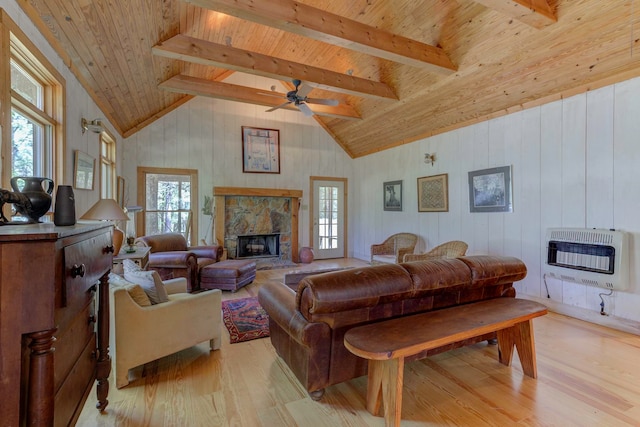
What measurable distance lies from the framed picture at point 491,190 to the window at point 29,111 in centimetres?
519

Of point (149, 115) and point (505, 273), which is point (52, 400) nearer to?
point (505, 273)

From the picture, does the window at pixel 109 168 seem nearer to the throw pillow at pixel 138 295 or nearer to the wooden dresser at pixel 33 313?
the throw pillow at pixel 138 295

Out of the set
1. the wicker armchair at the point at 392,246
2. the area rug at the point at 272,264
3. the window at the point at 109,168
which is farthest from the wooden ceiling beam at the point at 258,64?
the area rug at the point at 272,264

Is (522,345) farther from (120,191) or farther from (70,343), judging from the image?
(120,191)

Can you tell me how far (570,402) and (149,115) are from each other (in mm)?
6964

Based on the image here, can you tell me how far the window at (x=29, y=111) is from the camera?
71.8 inches

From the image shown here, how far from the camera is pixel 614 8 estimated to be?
2594 millimetres

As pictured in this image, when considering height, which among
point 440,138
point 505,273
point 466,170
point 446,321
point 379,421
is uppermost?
point 440,138

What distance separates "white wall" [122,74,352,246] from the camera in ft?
19.5

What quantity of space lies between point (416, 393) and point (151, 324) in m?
1.97

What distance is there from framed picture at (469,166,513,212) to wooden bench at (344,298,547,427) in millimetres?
2479

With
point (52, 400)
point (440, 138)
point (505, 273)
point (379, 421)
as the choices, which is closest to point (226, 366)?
point (379, 421)

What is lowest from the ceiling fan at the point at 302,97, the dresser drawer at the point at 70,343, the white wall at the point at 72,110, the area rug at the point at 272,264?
the area rug at the point at 272,264

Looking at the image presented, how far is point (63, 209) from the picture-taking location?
130cm
